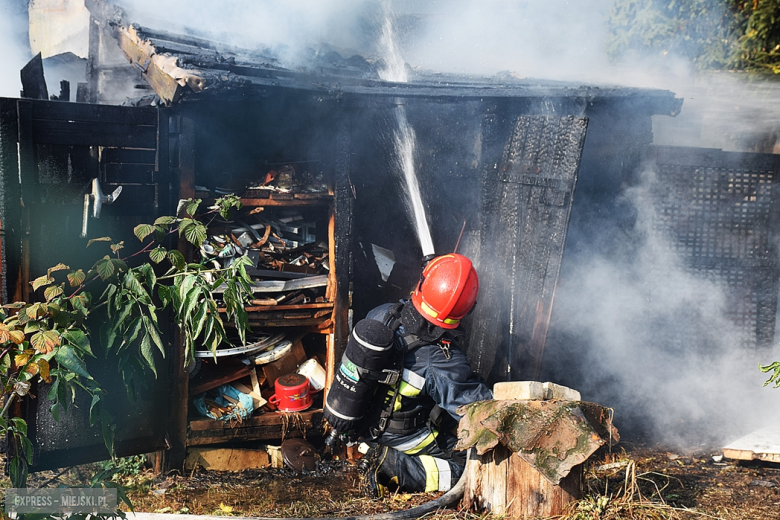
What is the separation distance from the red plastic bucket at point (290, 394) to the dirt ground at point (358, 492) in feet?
1.92

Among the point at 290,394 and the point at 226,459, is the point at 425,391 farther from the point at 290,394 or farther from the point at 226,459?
the point at 226,459

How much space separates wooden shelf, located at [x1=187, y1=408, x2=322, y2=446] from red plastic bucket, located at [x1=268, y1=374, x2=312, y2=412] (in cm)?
6

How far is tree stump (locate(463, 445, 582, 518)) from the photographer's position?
3666mm

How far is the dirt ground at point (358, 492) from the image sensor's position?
469 centimetres

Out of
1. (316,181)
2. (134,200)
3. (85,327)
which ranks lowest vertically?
(85,327)

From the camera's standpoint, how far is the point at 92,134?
4.72m

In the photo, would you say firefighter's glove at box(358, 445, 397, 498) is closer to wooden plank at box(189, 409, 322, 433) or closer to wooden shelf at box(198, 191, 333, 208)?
wooden plank at box(189, 409, 322, 433)

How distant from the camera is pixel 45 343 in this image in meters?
2.92

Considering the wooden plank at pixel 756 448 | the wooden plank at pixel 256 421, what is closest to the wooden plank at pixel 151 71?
the wooden plank at pixel 256 421

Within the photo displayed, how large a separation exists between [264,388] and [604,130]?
4462 millimetres

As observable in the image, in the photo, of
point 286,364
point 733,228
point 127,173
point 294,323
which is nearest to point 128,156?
point 127,173

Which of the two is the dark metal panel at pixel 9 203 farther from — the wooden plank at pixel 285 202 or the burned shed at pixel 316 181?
the wooden plank at pixel 285 202

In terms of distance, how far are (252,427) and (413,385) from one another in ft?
6.07

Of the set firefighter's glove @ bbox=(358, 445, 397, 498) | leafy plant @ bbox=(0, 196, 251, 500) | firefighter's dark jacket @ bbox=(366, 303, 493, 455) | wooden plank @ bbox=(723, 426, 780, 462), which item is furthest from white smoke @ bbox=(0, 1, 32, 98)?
wooden plank @ bbox=(723, 426, 780, 462)
